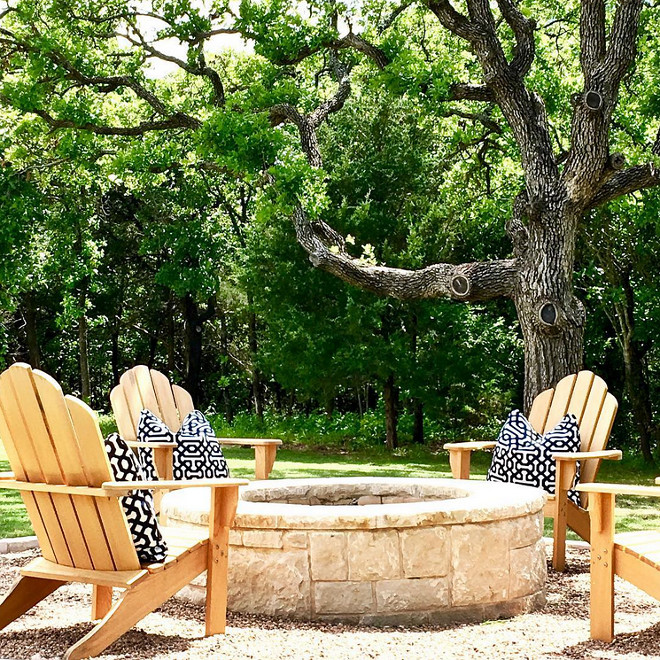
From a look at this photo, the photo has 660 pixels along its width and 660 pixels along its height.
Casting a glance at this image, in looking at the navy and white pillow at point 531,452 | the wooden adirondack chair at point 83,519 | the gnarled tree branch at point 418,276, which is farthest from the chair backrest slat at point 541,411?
the gnarled tree branch at point 418,276

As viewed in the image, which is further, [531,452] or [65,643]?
[531,452]

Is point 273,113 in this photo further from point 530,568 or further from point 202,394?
point 202,394

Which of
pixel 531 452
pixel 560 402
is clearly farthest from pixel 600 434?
pixel 560 402

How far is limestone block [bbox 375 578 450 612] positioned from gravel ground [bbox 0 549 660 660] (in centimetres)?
11

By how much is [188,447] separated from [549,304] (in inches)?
195

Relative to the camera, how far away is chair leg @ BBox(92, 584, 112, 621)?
147 inches

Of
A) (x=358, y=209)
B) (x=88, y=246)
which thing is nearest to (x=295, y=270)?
(x=358, y=209)

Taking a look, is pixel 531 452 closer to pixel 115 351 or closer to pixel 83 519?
pixel 83 519

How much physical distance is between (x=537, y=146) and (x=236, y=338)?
12.5 meters

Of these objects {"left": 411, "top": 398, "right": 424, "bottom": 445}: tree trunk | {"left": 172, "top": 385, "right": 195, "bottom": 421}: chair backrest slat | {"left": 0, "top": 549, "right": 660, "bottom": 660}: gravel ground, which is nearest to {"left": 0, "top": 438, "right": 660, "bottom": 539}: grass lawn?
{"left": 411, "top": 398, "right": 424, "bottom": 445}: tree trunk

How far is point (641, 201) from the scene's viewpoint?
1168 cm

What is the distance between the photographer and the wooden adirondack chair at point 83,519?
3094 millimetres

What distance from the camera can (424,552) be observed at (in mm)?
3816

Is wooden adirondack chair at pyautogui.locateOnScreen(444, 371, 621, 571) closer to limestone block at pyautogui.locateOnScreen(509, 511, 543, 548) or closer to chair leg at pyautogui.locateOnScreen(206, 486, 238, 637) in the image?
limestone block at pyautogui.locateOnScreen(509, 511, 543, 548)
